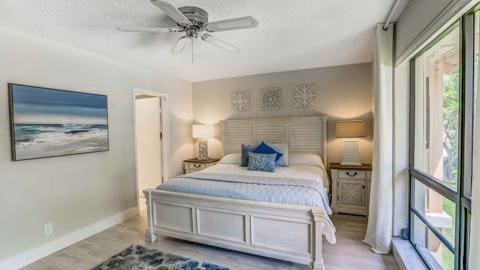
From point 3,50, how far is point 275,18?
2.65 meters

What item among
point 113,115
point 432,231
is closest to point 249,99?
point 113,115

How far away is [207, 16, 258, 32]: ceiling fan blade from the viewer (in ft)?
5.95

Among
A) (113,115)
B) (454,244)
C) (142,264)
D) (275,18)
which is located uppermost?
(275,18)

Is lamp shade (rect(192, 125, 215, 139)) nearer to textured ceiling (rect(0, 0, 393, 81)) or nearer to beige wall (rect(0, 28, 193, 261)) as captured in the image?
beige wall (rect(0, 28, 193, 261))

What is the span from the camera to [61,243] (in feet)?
9.07

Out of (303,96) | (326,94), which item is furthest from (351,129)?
(303,96)

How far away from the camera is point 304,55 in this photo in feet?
11.3

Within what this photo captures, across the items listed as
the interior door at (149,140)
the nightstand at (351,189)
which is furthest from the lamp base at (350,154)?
the interior door at (149,140)

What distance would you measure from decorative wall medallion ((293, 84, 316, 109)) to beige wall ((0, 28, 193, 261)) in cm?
247

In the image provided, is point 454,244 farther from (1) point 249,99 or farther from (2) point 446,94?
(1) point 249,99

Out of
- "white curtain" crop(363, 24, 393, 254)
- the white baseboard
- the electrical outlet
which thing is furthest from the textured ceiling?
the white baseboard

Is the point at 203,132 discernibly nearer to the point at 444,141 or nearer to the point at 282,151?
the point at 282,151

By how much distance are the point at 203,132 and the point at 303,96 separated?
2021mm

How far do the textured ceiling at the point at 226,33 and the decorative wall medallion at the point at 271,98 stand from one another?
2.30ft
